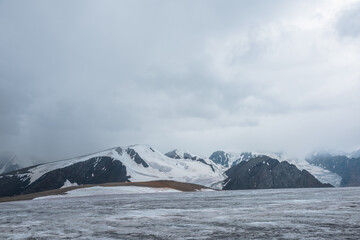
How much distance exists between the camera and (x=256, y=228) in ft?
58.9

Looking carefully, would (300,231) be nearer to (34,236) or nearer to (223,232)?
(223,232)

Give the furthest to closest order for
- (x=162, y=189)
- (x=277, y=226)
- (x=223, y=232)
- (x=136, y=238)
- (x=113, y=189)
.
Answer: (x=162, y=189), (x=113, y=189), (x=277, y=226), (x=223, y=232), (x=136, y=238)

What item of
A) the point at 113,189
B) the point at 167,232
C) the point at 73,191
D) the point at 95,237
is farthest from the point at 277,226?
the point at 113,189

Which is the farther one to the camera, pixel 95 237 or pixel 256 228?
pixel 256 228

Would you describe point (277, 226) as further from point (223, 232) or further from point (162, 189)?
point (162, 189)

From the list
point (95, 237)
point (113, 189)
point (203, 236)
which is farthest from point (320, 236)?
point (113, 189)

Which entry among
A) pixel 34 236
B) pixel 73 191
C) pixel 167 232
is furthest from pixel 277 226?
pixel 73 191

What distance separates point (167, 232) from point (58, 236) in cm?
598

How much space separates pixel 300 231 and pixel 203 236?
5.19 metres

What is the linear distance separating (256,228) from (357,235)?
528 centimetres

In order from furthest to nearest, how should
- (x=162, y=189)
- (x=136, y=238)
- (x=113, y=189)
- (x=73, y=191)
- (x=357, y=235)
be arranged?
(x=162, y=189), (x=113, y=189), (x=73, y=191), (x=136, y=238), (x=357, y=235)

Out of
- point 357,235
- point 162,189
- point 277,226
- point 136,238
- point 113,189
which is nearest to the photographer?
point 357,235

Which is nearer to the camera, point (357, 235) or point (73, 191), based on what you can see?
point (357, 235)

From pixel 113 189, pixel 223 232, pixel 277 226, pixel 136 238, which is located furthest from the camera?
pixel 113 189
